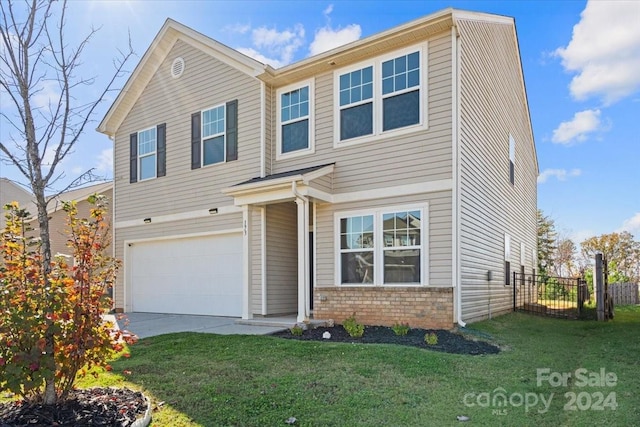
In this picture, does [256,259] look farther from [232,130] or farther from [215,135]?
[215,135]

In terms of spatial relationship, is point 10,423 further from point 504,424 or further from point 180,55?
point 180,55

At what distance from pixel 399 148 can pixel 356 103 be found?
1508 mm

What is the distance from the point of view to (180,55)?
13070 millimetres

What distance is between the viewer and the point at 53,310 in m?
3.83

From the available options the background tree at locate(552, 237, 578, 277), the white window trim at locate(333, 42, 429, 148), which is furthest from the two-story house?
the background tree at locate(552, 237, 578, 277)

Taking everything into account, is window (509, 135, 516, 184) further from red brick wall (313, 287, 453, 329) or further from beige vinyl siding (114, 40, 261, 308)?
beige vinyl siding (114, 40, 261, 308)

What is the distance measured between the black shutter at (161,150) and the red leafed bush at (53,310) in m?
8.93

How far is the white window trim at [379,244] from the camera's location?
346 inches

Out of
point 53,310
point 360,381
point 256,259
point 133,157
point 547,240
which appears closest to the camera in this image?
point 53,310

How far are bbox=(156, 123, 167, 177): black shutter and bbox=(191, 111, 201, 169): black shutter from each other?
1.17 meters

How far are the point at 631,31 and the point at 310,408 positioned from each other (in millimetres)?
13622

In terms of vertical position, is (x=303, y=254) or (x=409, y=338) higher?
(x=303, y=254)

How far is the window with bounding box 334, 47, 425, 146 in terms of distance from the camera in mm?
9234

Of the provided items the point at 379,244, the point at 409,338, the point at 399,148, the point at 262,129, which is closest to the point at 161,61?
the point at 262,129
